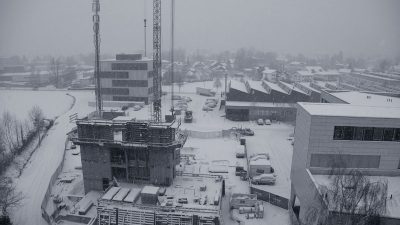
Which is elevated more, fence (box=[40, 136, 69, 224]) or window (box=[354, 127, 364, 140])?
window (box=[354, 127, 364, 140])

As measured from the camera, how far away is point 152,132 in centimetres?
2478

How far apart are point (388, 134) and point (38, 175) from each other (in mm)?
31065

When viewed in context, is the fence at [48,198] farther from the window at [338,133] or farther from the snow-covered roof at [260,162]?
the window at [338,133]

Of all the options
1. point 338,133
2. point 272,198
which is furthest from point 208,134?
point 338,133

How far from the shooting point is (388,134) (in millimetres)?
20781

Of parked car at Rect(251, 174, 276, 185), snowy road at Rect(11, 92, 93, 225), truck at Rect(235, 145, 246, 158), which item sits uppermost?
truck at Rect(235, 145, 246, 158)

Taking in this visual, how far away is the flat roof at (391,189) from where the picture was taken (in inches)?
653

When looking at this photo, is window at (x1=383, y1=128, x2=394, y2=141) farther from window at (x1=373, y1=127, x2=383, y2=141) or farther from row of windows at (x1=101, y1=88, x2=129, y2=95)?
row of windows at (x1=101, y1=88, x2=129, y2=95)

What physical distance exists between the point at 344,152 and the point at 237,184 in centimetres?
1066

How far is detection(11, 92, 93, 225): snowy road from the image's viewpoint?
80.0 feet

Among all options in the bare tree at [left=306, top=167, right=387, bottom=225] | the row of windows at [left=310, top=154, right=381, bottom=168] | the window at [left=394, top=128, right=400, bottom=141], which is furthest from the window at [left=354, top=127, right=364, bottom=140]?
the bare tree at [left=306, top=167, right=387, bottom=225]

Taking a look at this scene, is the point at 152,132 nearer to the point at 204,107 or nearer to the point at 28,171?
the point at 28,171

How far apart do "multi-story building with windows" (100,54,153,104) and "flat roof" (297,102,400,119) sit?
4004 centimetres

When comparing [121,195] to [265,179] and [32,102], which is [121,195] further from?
[32,102]
